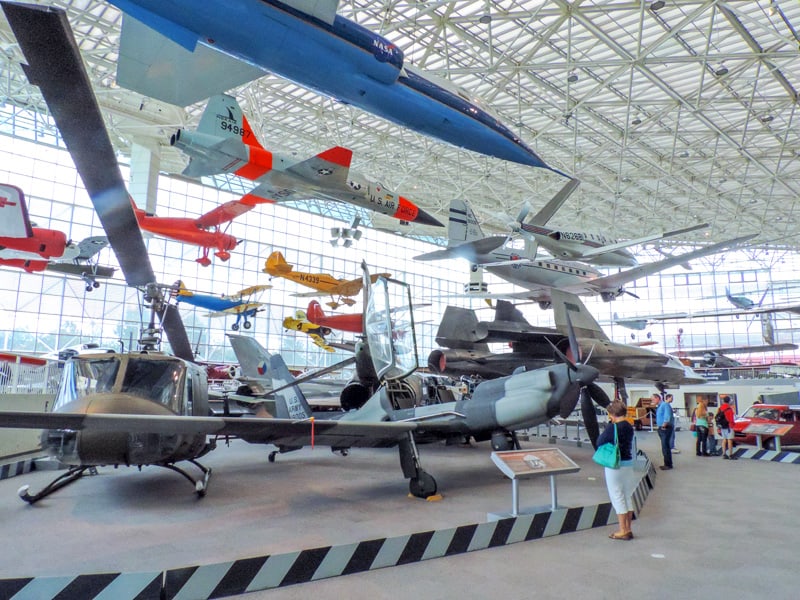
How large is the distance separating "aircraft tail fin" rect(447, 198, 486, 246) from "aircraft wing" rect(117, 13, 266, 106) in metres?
11.5

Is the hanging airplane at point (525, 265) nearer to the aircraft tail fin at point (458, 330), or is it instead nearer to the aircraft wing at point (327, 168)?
the aircraft tail fin at point (458, 330)

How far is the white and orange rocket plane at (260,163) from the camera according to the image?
42.8 feet

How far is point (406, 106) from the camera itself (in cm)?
987

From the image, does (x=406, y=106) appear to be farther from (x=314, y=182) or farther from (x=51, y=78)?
(x=51, y=78)

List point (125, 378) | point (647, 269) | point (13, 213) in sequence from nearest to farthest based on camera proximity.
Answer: point (125, 378)
point (13, 213)
point (647, 269)

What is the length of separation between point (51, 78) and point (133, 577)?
412 cm

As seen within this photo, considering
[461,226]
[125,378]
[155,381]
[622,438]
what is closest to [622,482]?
[622,438]

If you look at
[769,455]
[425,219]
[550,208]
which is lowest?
[769,455]

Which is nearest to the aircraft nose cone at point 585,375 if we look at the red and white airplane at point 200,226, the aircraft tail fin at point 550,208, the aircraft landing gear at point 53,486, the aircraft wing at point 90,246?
the aircraft landing gear at point 53,486

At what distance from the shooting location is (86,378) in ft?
21.0

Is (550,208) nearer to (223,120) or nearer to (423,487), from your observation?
(223,120)

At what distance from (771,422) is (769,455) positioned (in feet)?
5.43

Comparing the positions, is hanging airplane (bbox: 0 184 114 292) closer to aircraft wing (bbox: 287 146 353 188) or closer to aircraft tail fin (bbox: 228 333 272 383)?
aircraft tail fin (bbox: 228 333 272 383)

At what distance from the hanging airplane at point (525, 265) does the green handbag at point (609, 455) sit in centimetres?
1213
